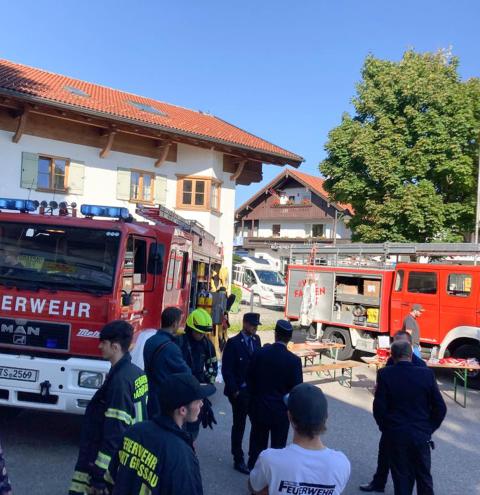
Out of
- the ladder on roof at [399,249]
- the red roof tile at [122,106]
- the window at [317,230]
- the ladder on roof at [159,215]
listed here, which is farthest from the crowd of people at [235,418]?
the window at [317,230]

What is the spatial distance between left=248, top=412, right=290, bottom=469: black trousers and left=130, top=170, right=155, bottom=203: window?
13790 mm

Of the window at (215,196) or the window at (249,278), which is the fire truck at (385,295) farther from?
the window at (249,278)

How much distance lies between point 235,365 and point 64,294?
1.94 metres

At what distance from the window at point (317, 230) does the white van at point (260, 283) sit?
13.4 m

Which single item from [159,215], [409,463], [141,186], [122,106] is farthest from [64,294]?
[122,106]

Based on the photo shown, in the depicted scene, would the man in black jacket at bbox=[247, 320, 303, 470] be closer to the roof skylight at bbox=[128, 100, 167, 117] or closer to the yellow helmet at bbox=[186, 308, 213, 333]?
the yellow helmet at bbox=[186, 308, 213, 333]

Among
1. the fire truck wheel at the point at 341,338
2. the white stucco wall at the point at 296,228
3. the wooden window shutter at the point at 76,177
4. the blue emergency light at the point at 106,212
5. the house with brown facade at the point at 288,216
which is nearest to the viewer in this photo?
the blue emergency light at the point at 106,212

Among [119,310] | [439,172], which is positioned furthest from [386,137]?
[119,310]

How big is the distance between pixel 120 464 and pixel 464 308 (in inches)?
372

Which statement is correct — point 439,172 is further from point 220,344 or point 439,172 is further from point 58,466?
point 58,466

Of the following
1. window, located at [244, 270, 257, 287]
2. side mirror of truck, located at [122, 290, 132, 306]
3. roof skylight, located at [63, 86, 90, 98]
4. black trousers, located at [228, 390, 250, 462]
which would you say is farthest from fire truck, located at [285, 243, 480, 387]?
window, located at [244, 270, 257, 287]

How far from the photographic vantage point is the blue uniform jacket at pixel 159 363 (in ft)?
13.3

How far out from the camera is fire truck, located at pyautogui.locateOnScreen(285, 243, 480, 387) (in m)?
10.3

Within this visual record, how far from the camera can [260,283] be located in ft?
86.4
